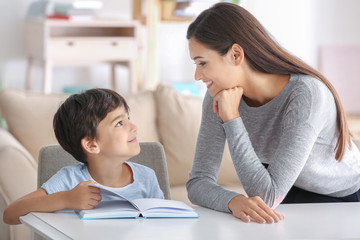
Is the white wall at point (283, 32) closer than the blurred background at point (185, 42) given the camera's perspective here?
No

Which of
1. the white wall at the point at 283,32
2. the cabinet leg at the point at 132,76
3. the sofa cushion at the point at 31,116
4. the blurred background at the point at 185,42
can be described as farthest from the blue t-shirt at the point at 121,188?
the white wall at the point at 283,32

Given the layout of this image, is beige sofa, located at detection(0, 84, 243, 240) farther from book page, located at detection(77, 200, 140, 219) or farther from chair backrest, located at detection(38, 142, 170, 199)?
book page, located at detection(77, 200, 140, 219)

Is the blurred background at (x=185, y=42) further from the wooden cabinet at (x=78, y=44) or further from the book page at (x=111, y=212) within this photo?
the book page at (x=111, y=212)

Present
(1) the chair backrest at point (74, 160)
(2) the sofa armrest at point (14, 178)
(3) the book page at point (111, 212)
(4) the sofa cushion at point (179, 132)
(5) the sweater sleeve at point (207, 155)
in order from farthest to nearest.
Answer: (4) the sofa cushion at point (179, 132) → (2) the sofa armrest at point (14, 178) → (1) the chair backrest at point (74, 160) → (5) the sweater sleeve at point (207, 155) → (3) the book page at point (111, 212)

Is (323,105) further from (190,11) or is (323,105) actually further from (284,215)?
(190,11)

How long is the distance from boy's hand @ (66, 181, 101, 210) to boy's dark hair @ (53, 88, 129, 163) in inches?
9.1

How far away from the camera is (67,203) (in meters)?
1.32

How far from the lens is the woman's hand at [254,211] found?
1307mm

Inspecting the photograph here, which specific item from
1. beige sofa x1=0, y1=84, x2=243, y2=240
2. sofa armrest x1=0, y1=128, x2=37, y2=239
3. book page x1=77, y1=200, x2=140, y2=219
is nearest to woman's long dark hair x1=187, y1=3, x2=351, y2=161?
book page x1=77, y1=200, x2=140, y2=219

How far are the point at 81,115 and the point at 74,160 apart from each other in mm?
248

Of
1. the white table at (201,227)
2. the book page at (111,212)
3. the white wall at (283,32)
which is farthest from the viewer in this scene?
the white wall at (283,32)

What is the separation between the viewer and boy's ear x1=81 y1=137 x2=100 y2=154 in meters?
1.53

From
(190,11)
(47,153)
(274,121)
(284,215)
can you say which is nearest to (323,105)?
(274,121)

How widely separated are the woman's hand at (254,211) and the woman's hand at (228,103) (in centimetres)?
22
